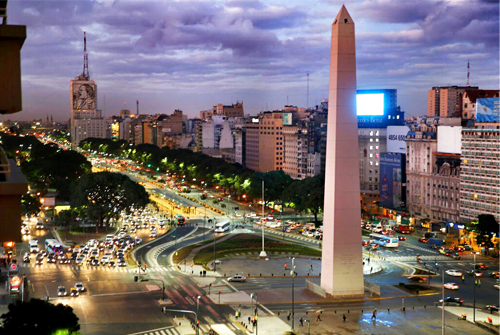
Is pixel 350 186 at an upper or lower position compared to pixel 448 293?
upper

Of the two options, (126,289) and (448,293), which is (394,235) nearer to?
(448,293)

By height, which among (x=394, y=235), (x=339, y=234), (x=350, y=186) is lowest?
(x=394, y=235)

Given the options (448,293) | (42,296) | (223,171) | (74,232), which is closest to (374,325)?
(448,293)

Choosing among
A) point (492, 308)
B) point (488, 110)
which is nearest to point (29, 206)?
point (488, 110)

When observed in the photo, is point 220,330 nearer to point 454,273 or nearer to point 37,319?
point 37,319

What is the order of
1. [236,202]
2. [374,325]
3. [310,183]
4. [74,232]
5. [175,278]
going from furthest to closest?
[236,202] → [310,183] → [74,232] → [175,278] → [374,325]

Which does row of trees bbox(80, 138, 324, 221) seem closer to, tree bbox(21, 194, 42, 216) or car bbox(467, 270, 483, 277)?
car bbox(467, 270, 483, 277)
